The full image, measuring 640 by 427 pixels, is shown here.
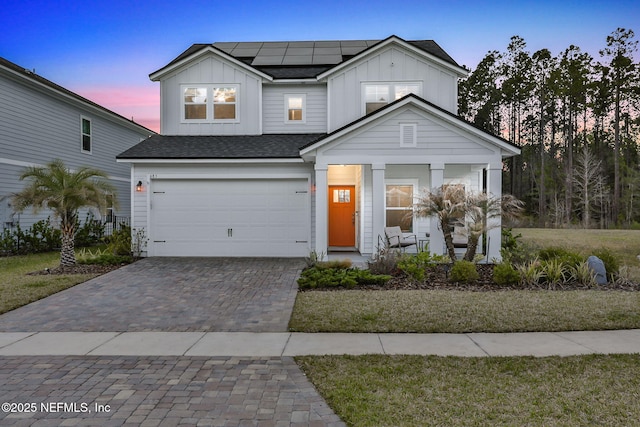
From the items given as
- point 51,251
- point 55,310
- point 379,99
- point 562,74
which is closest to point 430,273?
point 379,99

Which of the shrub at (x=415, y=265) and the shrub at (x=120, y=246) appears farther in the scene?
the shrub at (x=120, y=246)

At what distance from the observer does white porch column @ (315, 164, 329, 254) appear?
11.7 m

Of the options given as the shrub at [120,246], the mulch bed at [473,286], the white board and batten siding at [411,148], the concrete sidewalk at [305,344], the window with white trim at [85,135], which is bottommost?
the concrete sidewalk at [305,344]

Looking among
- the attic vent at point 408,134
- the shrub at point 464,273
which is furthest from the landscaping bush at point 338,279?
the attic vent at point 408,134

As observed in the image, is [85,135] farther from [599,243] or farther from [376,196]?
[599,243]

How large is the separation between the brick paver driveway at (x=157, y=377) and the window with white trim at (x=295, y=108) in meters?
8.28

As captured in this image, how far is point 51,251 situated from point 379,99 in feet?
42.3

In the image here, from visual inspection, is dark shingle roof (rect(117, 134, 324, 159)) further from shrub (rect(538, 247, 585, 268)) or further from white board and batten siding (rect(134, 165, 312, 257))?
shrub (rect(538, 247, 585, 268))

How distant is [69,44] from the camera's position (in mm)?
19953

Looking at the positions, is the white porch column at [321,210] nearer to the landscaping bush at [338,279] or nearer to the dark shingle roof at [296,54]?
the landscaping bush at [338,279]

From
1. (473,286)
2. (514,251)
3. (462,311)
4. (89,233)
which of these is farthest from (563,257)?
(89,233)

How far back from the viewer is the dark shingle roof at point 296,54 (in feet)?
49.7

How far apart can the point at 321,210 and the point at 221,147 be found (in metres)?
4.18

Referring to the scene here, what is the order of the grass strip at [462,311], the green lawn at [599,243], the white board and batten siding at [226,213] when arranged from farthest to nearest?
the green lawn at [599,243]
the white board and batten siding at [226,213]
the grass strip at [462,311]
